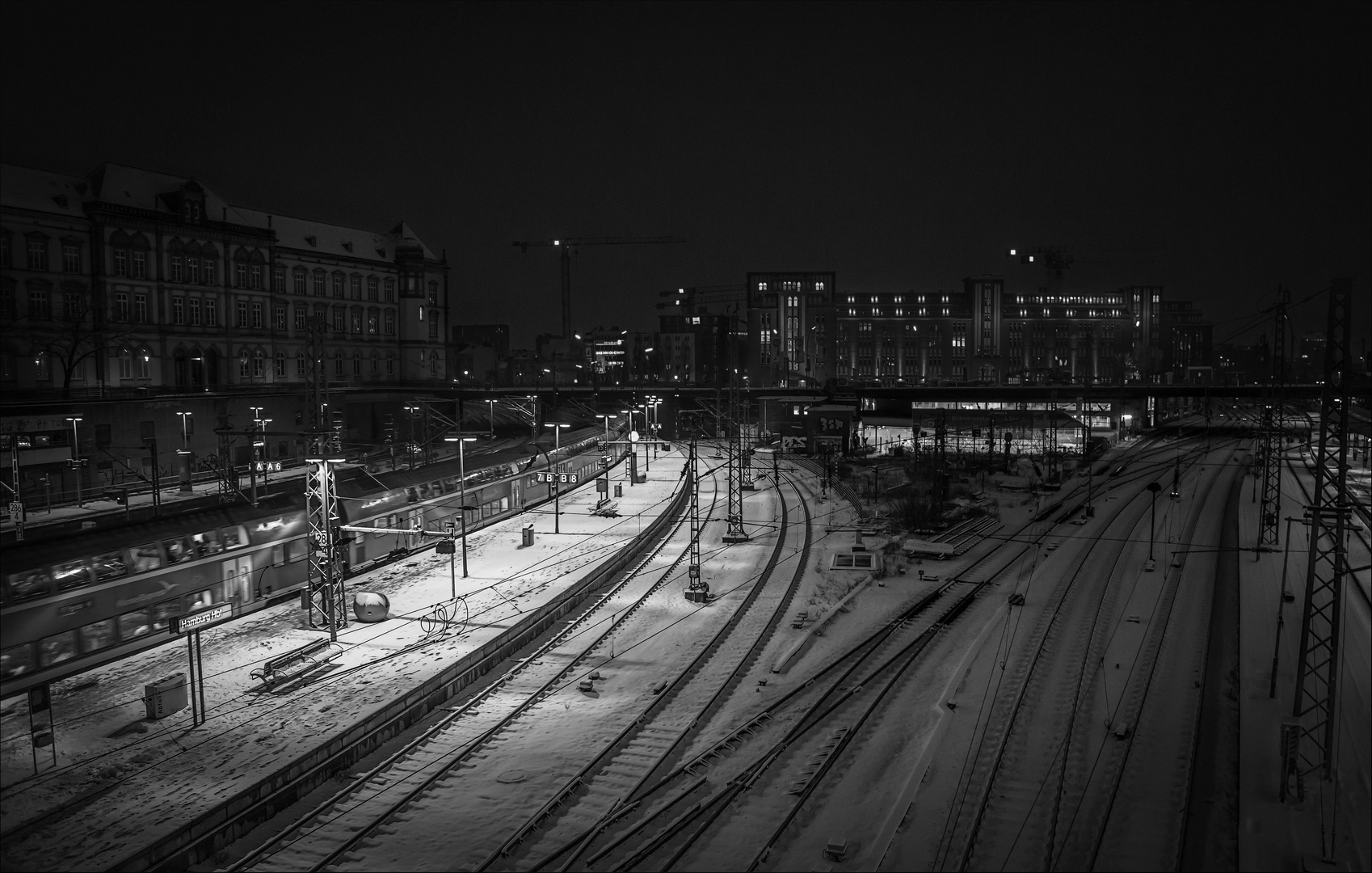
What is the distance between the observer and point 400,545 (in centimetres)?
2477

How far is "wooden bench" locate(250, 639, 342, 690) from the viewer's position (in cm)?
1452

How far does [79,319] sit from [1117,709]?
1812 inches

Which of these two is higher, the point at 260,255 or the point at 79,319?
the point at 260,255

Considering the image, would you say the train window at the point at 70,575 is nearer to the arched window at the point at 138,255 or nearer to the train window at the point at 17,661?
the train window at the point at 17,661

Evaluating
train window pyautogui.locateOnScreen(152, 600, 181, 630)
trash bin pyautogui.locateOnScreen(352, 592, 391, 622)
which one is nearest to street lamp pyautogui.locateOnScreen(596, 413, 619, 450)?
trash bin pyautogui.locateOnScreen(352, 592, 391, 622)

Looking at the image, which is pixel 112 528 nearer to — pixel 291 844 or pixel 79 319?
pixel 291 844

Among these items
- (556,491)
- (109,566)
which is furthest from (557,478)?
(109,566)

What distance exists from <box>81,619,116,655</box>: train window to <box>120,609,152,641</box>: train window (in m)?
0.22

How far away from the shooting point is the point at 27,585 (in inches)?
544

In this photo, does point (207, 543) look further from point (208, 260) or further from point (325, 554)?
point (208, 260)

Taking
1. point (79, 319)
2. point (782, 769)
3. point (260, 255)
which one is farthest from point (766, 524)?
point (260, 255)

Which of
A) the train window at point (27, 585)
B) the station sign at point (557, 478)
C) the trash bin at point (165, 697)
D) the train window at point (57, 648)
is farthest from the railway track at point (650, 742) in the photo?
the station sign at point (557, 478)

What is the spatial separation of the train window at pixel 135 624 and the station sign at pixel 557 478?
15770 mm

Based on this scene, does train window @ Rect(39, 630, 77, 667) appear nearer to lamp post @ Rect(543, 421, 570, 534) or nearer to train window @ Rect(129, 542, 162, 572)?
train window @ Rect(129, 542, 162, 572)
